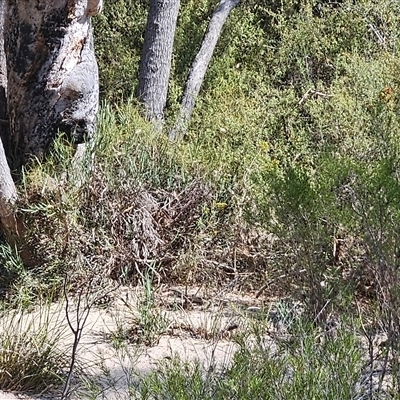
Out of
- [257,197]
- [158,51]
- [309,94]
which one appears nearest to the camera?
[257,197]

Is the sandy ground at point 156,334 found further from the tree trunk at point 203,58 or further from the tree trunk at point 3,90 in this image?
the tree trunk at point 203,58

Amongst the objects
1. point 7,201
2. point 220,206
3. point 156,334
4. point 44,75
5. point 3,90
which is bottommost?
point 156,334

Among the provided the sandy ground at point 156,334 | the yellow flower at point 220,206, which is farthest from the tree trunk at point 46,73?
the sandy ground at point 156,334

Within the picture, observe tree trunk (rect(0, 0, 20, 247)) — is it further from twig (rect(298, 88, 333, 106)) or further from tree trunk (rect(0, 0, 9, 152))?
twig (rect(298, 88, 333, 106))

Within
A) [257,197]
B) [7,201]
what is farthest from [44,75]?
[257,197]

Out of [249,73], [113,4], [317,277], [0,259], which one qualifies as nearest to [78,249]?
[0,259]

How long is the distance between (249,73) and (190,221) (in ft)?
16.8

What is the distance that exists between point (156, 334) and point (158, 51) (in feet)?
17.1

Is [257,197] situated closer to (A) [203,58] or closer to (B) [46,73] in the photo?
(B) [46,73]

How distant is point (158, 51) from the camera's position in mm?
9398

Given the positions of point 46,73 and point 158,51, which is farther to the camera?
point 158,51

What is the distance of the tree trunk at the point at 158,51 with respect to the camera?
934 centimetres

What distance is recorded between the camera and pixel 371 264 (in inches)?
140

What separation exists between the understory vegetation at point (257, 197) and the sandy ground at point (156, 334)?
24 centimetres
